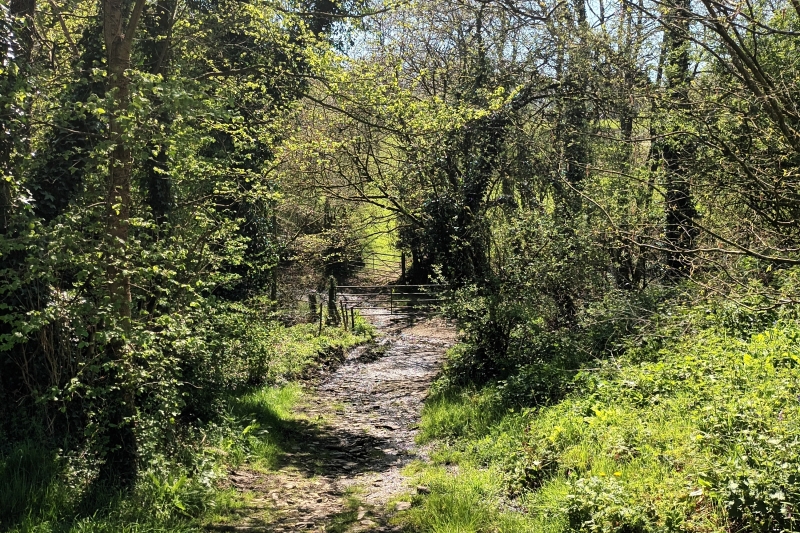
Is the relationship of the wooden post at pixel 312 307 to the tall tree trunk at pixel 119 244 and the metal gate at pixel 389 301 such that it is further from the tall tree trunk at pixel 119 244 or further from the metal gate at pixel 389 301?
the tall tree trunk at pixel 119 244

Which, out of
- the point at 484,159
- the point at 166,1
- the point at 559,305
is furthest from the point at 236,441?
the point at 484,159

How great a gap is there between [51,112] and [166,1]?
4600mm

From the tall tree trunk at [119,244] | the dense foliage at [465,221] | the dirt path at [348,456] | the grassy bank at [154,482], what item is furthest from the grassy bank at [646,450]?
the tall tree trunk at [119,244]

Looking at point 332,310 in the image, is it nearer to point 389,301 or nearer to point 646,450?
point 389,301

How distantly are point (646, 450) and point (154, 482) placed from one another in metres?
4.48

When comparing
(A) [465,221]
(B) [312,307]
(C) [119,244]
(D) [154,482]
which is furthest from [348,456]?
(B) [312,307]

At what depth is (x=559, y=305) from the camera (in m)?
9.81

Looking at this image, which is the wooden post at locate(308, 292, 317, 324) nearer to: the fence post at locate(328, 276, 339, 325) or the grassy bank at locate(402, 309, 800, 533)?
the fence post at locate(328, 276, 339, 325)


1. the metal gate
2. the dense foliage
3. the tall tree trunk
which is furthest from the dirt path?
the metal gate

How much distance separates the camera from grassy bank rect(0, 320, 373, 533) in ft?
14.3

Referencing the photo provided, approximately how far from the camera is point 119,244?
476cm

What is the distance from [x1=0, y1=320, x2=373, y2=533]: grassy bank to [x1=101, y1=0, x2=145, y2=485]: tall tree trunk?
0.79ft

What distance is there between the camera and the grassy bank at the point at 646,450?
3568 mm

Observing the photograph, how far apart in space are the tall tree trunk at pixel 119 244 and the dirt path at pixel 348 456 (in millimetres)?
1200
